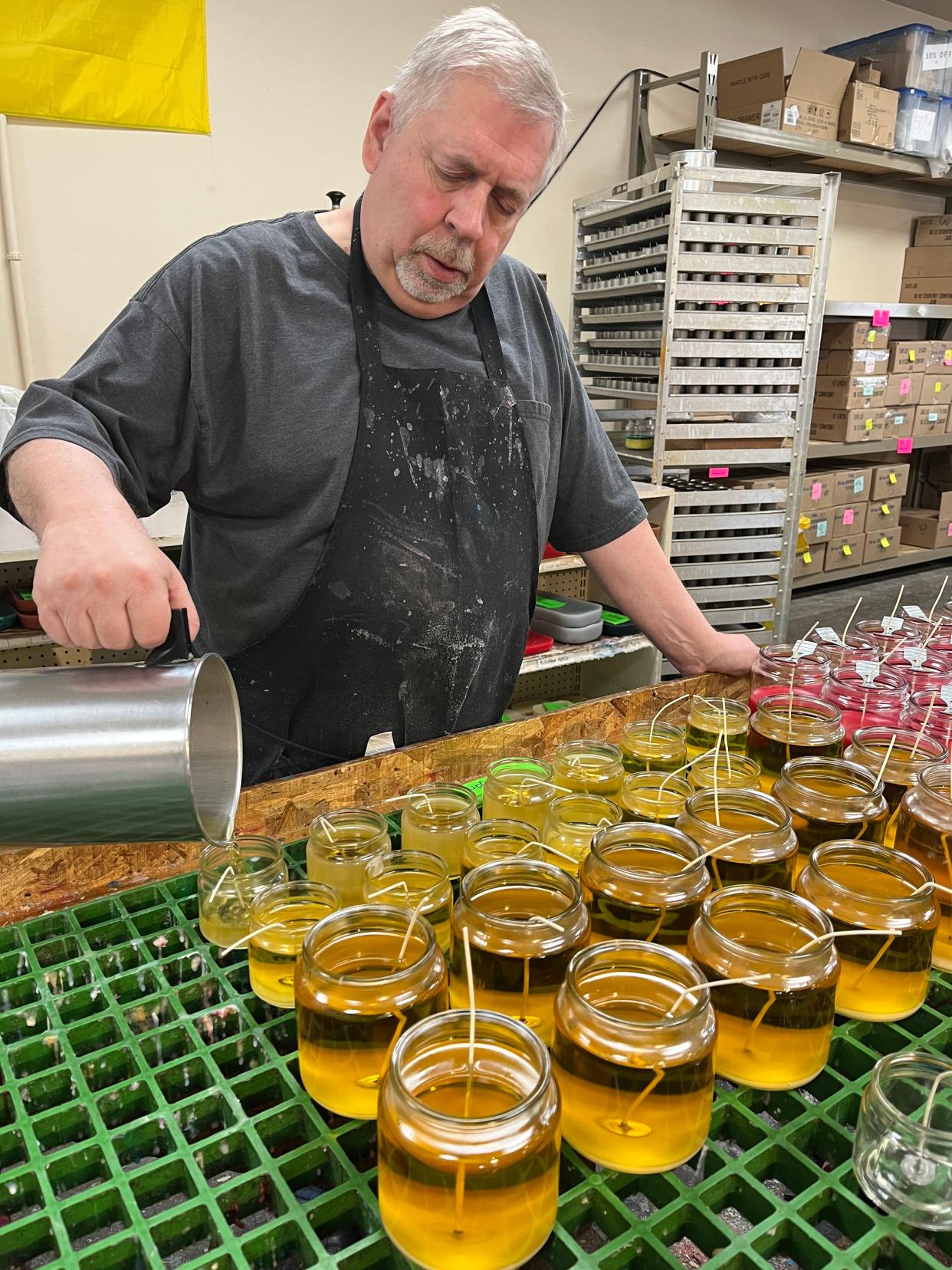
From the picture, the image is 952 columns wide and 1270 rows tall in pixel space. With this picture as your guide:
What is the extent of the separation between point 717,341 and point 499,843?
3.10 m

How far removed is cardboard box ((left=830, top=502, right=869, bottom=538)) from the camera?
198 inches

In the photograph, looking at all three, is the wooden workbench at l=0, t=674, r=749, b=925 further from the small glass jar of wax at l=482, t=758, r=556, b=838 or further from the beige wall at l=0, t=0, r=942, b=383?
the beige wall at l=0, t=0, r=942, b=383

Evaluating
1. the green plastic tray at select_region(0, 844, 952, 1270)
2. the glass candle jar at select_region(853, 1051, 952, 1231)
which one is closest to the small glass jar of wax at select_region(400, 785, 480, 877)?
the green plastic tray at select_region(0, 844, 952, 1270)

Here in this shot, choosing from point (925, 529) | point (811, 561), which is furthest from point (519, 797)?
point (925, 529)

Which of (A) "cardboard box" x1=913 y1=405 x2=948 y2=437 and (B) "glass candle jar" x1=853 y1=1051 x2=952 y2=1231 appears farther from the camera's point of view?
(A) "cardboard box" x1=913 y1=405 x2=948 y2=437

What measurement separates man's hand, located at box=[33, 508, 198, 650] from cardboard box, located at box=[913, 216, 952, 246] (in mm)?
6342

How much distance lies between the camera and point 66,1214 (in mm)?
600

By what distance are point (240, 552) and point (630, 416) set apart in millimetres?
2763

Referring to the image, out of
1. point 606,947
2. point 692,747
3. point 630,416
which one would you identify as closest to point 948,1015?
point 606,947

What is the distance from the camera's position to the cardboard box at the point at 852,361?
4.71 m

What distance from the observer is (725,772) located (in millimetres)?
1139

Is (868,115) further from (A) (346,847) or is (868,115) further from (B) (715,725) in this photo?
(A) (346,847)

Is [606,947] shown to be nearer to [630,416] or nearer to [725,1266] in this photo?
[725,1266]

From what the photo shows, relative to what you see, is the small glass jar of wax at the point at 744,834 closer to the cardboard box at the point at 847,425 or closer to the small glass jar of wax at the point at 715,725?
the small glass jar of wax at the point at 715,725
